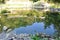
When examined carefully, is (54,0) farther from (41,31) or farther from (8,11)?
(41,31)

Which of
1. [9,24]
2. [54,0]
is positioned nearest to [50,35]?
[9,24]

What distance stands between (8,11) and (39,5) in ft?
5.30

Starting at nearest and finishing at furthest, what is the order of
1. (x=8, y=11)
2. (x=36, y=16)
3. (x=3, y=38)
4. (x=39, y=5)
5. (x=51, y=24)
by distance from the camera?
(x=3, y=38) → (x=51, y=24) → (x=36, y=16) → (x=8, y=11) → (x=39, y=5)

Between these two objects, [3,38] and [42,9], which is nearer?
[3,38]

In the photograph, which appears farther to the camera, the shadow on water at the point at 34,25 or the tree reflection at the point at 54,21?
the tree reflection at the point at 54,21

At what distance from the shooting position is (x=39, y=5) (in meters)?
8.94

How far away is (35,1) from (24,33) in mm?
4096

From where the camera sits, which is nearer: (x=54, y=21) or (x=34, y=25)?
(x=34, y=25)

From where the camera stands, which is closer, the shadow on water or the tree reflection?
→ the shadow on water

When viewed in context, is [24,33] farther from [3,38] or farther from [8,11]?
[8,11]

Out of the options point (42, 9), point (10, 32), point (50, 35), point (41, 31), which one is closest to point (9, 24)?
point (10, 32)

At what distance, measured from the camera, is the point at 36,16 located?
23.9ft

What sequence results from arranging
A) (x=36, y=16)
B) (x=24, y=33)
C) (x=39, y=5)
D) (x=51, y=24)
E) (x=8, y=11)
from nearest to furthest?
(x=24, y=33) < (x=51, y=24) < (x=36, y=16) < (x=8, y=11) < (x=39, y=5)

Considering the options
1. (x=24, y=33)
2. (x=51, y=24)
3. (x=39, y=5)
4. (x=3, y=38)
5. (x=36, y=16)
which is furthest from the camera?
(x=39, y=5)
